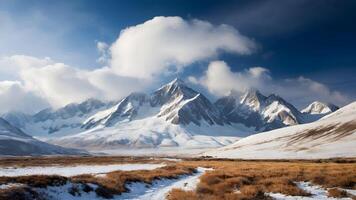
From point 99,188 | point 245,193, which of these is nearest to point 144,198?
point 99,188

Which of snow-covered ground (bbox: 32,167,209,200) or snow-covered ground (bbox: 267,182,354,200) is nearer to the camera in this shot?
snow-covered ground (bbox: 267,182,354,200)

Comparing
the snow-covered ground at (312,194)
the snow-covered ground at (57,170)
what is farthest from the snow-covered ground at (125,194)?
the snow-covered ground at (57,170)

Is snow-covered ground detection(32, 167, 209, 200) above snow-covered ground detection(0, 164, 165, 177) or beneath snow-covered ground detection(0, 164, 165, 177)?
beneath

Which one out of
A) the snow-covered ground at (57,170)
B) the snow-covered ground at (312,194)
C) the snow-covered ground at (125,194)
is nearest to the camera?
the snow-covered ground at (312,194)

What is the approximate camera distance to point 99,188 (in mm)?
32656

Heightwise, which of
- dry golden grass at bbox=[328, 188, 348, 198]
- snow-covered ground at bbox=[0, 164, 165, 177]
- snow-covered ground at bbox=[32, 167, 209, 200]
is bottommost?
snow-covered ground at bbox=[32, 167, 209, 200]

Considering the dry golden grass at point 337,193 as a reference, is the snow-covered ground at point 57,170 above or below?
above

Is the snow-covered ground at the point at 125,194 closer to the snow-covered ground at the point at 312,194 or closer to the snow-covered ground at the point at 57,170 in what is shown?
the snow-covered ground at the point at 312,194

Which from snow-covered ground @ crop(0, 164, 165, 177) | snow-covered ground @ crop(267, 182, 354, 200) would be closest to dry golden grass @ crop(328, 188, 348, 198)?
snow-covered ground @ crop(267, 182, 354, 200)

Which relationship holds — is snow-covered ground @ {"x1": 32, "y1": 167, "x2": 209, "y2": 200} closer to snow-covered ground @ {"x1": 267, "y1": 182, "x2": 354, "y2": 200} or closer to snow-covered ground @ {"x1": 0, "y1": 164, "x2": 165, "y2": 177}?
snow-covered ground @ {"x1": 267, "y1": 182, "x2": 354, "y2": 200}

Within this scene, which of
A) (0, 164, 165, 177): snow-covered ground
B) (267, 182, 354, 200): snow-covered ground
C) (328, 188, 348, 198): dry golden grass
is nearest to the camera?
(328, 188, 348, 198): dry golden grass

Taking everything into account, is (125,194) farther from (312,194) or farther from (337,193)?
(337,193)

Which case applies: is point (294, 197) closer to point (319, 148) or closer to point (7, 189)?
point (7, 189)

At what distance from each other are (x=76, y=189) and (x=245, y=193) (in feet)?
42.1
